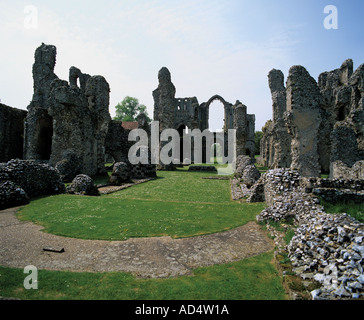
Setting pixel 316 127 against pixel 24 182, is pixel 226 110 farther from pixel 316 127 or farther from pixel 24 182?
pixel 24 182

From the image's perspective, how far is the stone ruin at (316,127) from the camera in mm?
10750

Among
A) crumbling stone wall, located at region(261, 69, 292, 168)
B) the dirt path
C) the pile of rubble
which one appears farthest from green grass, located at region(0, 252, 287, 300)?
crumbling stone wall, located at region(261, 69, 292, 168)

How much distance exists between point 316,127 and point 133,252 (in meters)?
9.63

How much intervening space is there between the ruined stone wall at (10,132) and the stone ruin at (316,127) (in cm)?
1947

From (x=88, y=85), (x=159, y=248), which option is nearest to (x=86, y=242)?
(x=159, y=248)

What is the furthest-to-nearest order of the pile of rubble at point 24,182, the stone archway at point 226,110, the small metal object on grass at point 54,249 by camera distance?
1. the stone archway at point 226,110
2. the pile of rubble at point 24,182
3. the small metal object on grass at point 54,249

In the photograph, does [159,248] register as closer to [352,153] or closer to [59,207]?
[59,207]

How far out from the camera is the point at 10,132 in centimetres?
1950

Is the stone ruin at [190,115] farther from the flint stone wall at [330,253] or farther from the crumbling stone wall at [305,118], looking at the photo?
the flint stone wall at [330,253]

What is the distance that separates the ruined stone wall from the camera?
1872 centimetres

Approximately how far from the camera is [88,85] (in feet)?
65.2

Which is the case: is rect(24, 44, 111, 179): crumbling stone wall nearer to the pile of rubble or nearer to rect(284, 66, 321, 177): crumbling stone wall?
the pile of rubble

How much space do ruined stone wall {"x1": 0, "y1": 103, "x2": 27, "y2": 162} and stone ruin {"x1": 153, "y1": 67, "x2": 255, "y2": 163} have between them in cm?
1250

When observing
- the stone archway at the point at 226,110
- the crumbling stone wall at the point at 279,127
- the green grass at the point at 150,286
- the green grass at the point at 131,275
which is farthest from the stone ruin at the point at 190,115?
the green grass at the point at 150,286
